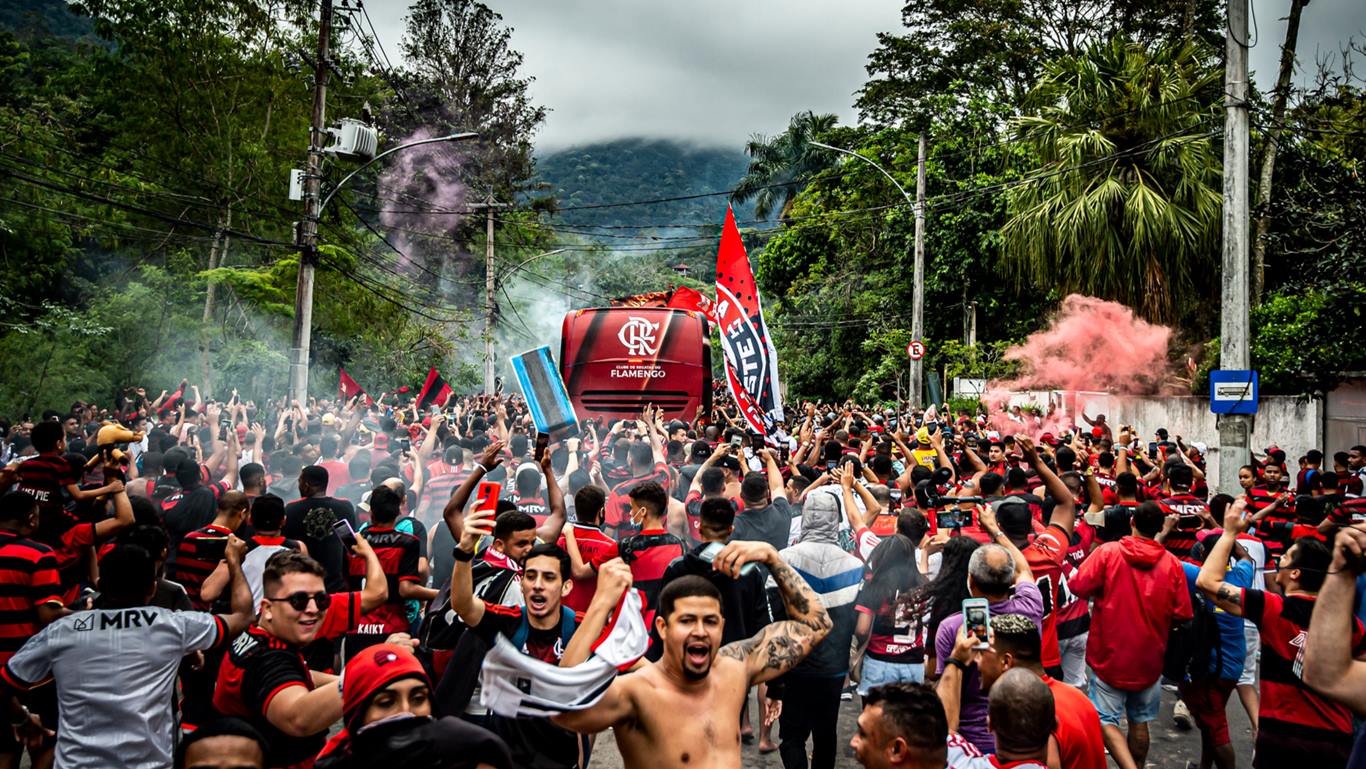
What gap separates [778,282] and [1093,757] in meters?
37.9

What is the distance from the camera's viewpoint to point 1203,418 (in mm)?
19734

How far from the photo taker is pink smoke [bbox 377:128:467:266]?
43.9 meters

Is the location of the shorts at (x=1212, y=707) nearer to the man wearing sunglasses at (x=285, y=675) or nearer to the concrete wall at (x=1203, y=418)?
the man wearing sunglasses at (x=285, y=675)

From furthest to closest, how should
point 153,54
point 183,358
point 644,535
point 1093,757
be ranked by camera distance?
point 153,54, point 183,358, point 644,535, point 1093,757

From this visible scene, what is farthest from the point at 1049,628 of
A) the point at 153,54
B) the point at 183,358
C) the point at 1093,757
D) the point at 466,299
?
the point at 466,299

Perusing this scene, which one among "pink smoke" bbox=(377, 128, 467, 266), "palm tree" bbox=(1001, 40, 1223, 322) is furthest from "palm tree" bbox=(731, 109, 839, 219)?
"palm tree" bbox=(1001, 40, 1223, 322)

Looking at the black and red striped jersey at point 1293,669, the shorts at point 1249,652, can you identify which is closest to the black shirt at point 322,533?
the black and red striped jersey at point 1293,669

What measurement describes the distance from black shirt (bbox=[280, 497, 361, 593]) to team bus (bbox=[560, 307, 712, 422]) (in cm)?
1082

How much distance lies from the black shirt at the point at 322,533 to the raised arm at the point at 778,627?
3.28 metres

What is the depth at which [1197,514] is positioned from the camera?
22.1 feet

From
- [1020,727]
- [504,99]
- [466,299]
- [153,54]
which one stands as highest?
[504,99]

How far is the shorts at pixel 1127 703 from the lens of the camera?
18.5 ft

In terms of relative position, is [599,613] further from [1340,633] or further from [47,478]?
[47,478]

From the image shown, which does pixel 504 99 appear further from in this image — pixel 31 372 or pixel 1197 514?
pixel 1197 514
